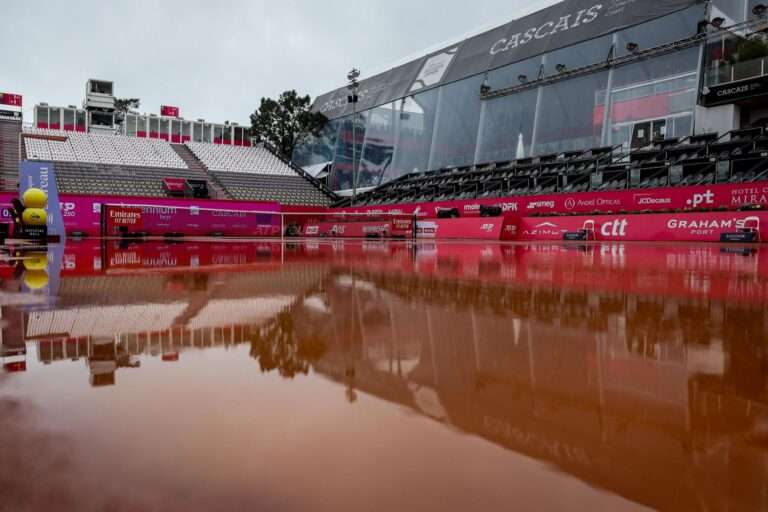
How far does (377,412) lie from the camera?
154 centimetres

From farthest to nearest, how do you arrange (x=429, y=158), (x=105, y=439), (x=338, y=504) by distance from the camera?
(x=429, y=158) < (x=105, y=439) < (x=338, y=504)

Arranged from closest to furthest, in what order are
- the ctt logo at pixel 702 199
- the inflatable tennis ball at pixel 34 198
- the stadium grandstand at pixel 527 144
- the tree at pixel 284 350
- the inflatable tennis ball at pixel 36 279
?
the tree at pixel 284 350 < the inflatable tennis ball at pixel 36 279 < the inflatable tennis ball at pixel 34 198 < the ctt logo at pixel 702 199 < the stadium grandstand at pixel 527 144

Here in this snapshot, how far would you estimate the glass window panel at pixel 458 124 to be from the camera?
31.9m

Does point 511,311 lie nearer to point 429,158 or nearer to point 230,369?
point 230,369

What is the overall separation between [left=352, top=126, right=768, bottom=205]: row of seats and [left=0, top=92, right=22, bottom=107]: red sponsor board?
56.7 m

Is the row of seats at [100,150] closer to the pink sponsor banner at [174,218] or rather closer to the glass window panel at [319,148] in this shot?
the pink sponsor banner at [174,218]

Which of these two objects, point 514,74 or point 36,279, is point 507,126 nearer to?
point 514,74

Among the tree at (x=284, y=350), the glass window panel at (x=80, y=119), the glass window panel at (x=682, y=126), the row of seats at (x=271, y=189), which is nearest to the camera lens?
the tree at (x=284, y=350)

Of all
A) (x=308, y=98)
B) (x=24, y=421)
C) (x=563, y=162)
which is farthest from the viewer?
(x=308, y=98)

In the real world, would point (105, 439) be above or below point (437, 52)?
below

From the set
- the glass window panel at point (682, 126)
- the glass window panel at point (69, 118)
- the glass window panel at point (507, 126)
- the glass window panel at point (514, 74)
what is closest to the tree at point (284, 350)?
the glass window panel at point (682, 126)

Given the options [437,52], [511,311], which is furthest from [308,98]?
A: [511,311]

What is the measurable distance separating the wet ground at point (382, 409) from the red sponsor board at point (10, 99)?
74.8 m

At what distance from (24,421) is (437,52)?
3908cm
